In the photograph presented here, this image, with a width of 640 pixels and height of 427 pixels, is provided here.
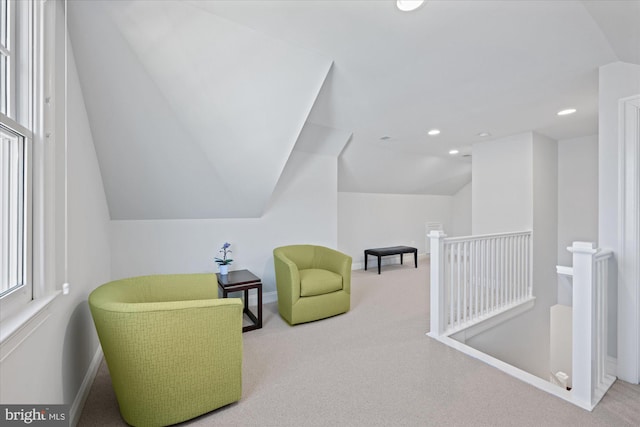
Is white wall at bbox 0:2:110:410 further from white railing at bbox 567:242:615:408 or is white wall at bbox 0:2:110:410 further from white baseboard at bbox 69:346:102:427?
white railing at bbox 567:242:615:408

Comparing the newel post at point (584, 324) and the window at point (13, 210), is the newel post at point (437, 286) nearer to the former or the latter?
the newel post at point (584, 324)

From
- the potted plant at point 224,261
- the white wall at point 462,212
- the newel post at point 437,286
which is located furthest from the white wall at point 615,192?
the white wall at point 462,212

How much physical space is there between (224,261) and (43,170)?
73.5 inches

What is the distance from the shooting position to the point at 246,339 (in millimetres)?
2518

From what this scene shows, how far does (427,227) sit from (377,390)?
17.1ft

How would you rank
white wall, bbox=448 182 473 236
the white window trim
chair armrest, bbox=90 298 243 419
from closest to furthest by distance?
the white window trim < chair armrest, bbox=90 298 243 419 < white wall, bbox=448 182 473 236

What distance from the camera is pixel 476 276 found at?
9.59ft

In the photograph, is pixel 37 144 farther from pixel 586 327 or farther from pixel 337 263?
pixel 586 327

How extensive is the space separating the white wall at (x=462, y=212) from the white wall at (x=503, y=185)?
242 cm

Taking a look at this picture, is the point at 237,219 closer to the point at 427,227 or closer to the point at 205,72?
the point at 205,72

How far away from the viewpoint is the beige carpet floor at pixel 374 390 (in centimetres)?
157

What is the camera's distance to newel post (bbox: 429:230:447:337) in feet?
8.30

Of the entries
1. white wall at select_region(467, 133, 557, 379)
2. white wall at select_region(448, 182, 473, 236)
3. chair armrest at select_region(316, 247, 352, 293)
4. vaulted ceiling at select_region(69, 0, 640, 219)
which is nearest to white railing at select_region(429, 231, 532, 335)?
white wall at select_region(467, 133, 557, 379)

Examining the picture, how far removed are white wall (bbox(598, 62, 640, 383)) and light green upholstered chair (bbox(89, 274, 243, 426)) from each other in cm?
280
